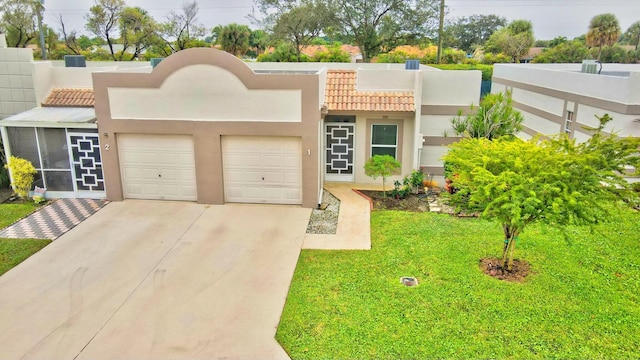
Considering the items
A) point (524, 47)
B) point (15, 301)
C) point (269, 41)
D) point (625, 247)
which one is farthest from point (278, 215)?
point (524, 47)

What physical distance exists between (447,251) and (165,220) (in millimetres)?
8908

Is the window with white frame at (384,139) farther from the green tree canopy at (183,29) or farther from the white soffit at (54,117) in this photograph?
the green tree canopy at (183,29)

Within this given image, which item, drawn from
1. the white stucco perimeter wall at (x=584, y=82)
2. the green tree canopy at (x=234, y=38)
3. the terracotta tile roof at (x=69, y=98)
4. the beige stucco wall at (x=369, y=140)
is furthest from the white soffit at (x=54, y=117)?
the green tree canopy at (x=234, y=38)

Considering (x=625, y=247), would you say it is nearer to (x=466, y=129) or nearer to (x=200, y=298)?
(x=466, y=129)

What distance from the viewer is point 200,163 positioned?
16.2 metres

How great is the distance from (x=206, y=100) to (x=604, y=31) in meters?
47.7

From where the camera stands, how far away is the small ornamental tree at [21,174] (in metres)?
16.4

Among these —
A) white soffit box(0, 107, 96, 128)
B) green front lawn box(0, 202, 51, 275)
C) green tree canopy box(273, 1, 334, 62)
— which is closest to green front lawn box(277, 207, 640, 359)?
green front lawn box(0, 202, 51, 275)

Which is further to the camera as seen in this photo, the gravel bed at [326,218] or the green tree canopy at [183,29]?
the green tree canopy at [183,29]

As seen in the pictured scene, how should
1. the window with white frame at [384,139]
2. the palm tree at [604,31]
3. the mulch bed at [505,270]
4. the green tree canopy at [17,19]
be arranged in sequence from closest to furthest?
the mulch bed at [505,270]
the window with white frame at [384,139]
the green tree canopy at [17,19]
the palm tree at [604,31]

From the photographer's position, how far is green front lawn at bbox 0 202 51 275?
12.1 meters

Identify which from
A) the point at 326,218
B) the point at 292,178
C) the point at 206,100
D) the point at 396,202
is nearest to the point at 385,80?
the point at 396,202

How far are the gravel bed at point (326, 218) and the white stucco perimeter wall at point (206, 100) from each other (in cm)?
331

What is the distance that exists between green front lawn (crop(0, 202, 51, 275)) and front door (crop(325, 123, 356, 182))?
34.1 ft
